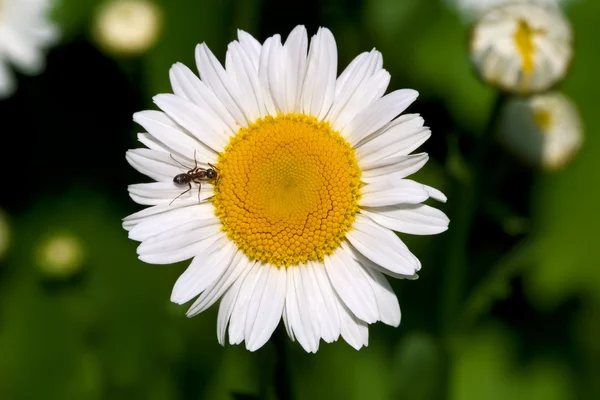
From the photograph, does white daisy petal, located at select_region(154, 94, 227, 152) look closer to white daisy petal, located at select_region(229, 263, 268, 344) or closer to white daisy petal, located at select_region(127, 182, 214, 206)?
white daisy petal, located at select_region(127, 182, 214, 206)

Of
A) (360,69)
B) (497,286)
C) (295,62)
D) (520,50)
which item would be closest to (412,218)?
(360,69)

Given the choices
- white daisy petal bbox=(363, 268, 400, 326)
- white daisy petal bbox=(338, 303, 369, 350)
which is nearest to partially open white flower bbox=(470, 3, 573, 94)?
white daisy petal bbox=(363, 268, 400, 326)

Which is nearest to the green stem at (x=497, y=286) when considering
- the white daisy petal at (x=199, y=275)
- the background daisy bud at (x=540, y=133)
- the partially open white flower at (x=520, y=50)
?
the background daisy bud at (x=540, y=133)

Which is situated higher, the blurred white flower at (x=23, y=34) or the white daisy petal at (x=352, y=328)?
the blurred white flower at (x=23, y=34)

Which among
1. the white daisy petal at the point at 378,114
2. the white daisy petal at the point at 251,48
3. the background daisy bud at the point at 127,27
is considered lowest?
the white daisy petal at the point at 378,114

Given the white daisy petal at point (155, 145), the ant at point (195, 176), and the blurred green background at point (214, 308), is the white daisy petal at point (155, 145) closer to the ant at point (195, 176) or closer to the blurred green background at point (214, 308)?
the ant at point (195, 176)

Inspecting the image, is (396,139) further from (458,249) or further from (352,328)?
(458,249)

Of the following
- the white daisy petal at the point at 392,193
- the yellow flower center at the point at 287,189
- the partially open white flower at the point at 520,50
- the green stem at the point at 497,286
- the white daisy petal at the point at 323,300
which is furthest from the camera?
the green stem at the point at 497,286
